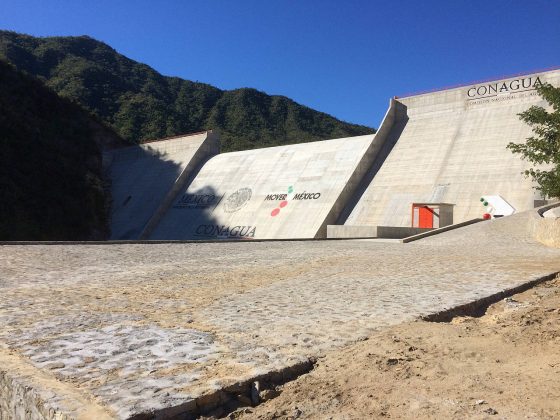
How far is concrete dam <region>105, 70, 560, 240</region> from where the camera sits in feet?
74.8

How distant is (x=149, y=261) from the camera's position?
11.3m

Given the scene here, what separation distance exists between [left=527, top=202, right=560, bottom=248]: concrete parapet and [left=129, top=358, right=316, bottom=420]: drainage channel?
1306cm

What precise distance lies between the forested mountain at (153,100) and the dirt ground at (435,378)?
159 ft

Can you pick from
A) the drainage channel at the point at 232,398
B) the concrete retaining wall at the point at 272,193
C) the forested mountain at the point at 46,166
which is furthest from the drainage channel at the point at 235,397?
the forested mountain at the point at 46,166

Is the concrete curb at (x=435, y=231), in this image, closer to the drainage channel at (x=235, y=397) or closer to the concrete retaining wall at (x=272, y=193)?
the concrete retaining wall at (x=272, y=193)

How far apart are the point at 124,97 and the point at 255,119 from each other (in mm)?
18304

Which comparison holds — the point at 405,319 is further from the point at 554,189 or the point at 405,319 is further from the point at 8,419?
the point at 554,189

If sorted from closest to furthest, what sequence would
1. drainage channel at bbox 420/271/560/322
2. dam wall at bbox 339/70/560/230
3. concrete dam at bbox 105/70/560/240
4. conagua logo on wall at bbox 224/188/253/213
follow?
drainage channel at bbox 420/271/560/322
dam wall at bbox 339/70/560/230
concrete dam at bbox 105/70/560/240
conagua logo on wall at bbox 224/188/253/213

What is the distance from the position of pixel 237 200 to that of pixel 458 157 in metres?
13.1

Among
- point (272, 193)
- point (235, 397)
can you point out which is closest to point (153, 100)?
point (272, 193)

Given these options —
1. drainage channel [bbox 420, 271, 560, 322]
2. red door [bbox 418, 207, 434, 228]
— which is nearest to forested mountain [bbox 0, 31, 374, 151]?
red door [bbox 418, 207, 434, 228]

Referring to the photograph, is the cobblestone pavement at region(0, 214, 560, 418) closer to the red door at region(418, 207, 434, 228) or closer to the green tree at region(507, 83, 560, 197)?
the green tree at region(507, 83, 560, 197)

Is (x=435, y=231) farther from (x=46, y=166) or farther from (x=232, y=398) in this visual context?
(x=46, y=166)

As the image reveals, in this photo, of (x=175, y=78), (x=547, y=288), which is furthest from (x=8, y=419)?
(x=175, y=78)
